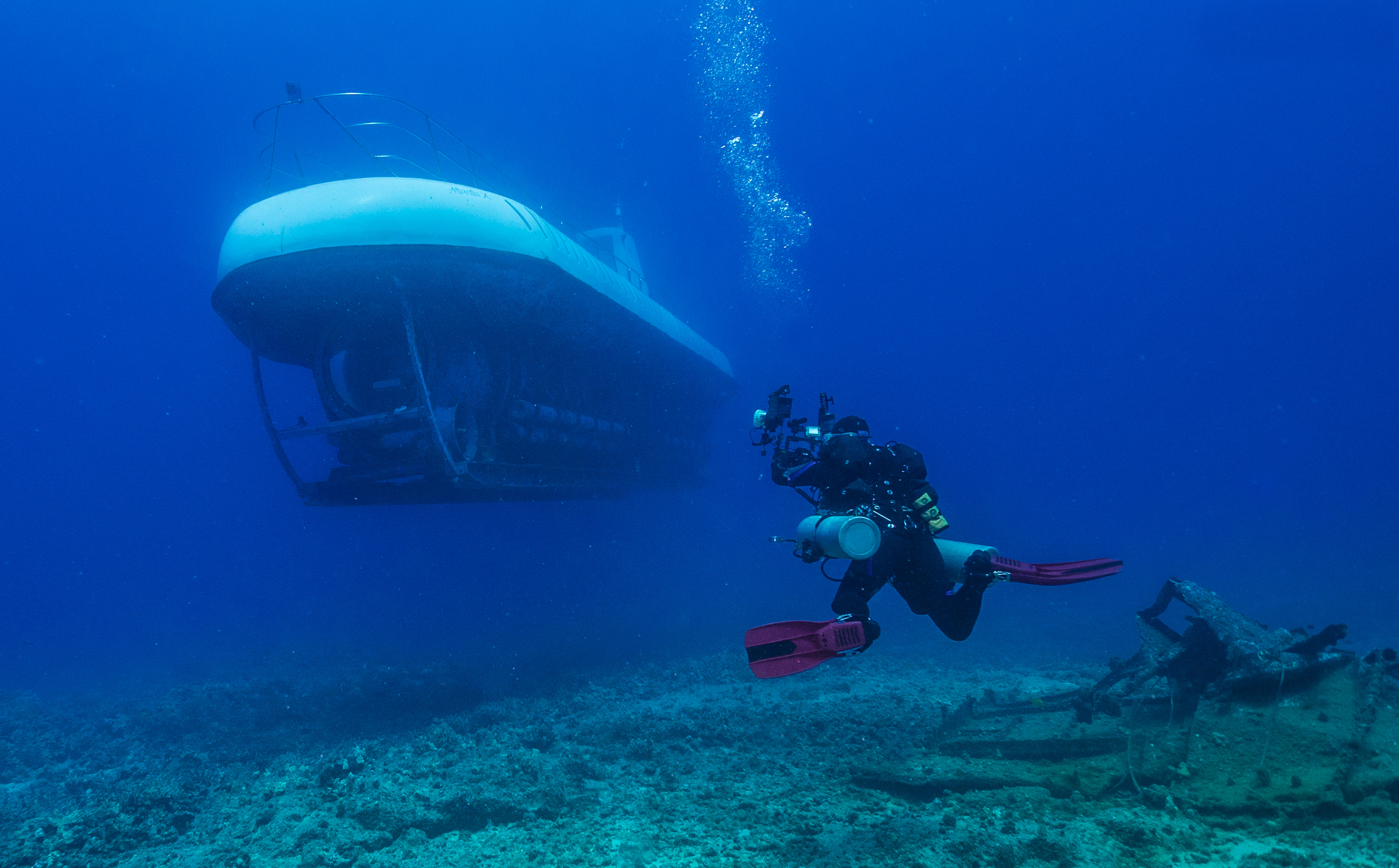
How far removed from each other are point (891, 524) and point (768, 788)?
2168 mm

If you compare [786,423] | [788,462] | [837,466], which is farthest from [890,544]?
[786,423]

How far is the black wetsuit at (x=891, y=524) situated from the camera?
11.5 feet

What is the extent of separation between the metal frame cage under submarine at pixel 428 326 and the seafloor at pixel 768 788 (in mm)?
2792

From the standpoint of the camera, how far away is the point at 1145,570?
26.5 metres

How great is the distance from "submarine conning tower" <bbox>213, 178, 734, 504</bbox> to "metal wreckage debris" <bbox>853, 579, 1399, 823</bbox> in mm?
5244

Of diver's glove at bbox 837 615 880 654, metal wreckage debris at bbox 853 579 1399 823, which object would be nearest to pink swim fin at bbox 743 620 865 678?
diver's glove at bbox 837 615 880 654

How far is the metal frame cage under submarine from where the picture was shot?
5633 millimetres

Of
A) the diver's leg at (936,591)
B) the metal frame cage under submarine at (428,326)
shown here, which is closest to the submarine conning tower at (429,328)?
the metal frame cage under submarine at (428,326)

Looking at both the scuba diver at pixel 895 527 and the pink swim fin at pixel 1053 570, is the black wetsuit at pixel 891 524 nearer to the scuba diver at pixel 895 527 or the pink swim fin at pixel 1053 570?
the scuba diver at pixel 895 527

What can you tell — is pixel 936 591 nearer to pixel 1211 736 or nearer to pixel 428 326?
pixel 1211 736

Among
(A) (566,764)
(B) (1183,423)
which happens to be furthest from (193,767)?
(B) (1183,423)

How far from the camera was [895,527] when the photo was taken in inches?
139

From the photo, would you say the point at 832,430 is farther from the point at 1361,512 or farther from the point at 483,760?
the point at 1361,512

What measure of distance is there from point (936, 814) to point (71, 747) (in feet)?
35.8
